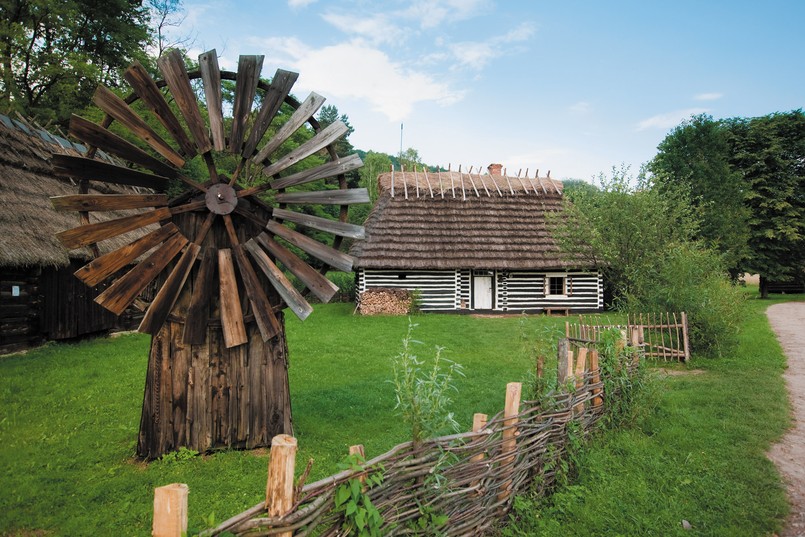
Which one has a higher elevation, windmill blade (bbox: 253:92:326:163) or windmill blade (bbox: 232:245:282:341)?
windmill blade (bbox: 253:92:326:163)

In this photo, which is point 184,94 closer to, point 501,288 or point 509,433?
point 509,433

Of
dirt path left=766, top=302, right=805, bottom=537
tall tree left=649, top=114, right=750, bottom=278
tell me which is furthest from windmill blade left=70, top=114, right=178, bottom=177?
tall tree left=649, top=114, right=750, bottom=278

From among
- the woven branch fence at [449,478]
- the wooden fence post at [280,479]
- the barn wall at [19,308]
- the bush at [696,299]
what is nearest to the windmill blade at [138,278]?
the woven branch fence at [449,478]

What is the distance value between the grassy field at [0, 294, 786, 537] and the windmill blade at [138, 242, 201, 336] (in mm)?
1473

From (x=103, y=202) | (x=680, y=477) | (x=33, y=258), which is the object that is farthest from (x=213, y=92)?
(x=33, y=258)

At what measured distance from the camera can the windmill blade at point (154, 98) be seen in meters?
4.79

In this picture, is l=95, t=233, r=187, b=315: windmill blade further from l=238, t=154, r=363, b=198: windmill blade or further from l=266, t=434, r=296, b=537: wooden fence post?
l=266, t=434, r=296, b=537: wooden fence post

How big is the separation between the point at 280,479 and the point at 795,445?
608 centimetres

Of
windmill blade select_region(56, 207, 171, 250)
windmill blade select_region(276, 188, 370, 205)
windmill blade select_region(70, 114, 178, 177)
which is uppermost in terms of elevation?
windmill blade select_region(70, 114, 178, 177)

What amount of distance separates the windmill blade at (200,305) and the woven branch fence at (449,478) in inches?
97.1

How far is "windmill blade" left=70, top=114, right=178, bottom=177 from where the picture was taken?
453cm

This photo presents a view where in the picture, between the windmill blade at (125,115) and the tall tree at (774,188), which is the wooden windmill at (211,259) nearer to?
the windmill blade at (125,115)

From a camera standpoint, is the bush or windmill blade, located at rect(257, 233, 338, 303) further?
the bush

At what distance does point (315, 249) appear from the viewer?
17.6 ft
